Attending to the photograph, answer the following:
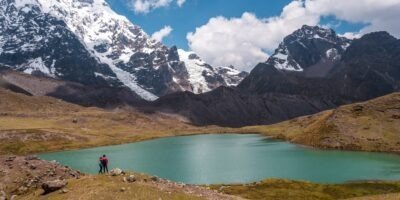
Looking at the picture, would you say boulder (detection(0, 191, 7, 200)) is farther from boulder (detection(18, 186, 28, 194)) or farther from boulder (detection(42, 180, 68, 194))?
→ boulder (detection(42, 180, 68, 194))

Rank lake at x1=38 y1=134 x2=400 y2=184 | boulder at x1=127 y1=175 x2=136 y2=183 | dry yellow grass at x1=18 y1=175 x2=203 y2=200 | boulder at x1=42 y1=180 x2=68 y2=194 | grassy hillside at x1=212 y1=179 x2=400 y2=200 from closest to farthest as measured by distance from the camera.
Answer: dry yellow grass at x1=18 y1=175 x2=203 y2=200
boulder at x1=42 y1=180 x2=68 y2=194
boulder at x1=127 y1=175 x2=136 y2=183
grassy hillside at x1=212 y1=179 x2=400 y2=200
lake at x1=38 y1=134 x2=400 y2=184

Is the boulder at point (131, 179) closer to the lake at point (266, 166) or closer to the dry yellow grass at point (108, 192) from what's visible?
the dry yellow grass at point (108, 192)

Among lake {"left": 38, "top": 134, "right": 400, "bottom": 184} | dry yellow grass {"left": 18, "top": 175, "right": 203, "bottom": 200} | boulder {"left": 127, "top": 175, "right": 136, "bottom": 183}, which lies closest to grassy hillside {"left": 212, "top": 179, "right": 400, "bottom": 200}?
lake {"left": 38, "top": 134, "right": 400, "bottom": 184}

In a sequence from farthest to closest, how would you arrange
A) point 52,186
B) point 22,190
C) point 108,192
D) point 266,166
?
1. point 266,166
2. point 22,190
3. point 52,186
4. point 108,192

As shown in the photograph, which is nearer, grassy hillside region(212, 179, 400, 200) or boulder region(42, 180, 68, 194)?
boulder region(42, 180, 68, 194)

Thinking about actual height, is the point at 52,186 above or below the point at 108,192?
above

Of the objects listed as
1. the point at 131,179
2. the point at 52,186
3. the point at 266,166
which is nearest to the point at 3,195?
the point at 52,186

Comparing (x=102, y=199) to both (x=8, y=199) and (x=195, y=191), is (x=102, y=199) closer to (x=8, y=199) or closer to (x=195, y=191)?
(x=195, y=191)

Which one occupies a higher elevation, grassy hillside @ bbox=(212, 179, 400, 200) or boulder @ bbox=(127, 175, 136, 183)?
boulder @ bbox=(127, 175, 136, 183)

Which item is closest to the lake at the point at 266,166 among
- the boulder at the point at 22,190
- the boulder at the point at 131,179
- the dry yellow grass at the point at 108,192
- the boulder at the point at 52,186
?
the boulder at the point at 22,190

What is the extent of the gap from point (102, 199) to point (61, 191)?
631 cm

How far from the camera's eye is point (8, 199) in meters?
61.4

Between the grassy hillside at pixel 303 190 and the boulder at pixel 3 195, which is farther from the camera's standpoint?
the grassy hillside at pixel 303 190

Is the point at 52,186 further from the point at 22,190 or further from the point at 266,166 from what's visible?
the point at 266,166
